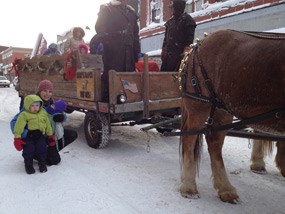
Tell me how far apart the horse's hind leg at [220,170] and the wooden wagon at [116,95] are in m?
1.40

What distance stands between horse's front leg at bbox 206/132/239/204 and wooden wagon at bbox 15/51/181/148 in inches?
55.4

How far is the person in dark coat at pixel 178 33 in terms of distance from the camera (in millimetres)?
4688

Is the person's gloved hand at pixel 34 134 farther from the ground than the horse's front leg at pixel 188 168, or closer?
farther from the ground

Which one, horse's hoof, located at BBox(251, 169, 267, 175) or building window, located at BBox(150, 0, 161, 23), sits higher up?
building window, located at BBox(150, 0, 161, 23)

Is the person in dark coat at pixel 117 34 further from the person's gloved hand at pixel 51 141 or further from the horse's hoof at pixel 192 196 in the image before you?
the horse's hoof at pixel 192 196

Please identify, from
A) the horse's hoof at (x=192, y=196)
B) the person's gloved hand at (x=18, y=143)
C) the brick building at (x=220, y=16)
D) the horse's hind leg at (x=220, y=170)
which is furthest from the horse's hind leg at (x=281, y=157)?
the brick building at (x=220, y=16)

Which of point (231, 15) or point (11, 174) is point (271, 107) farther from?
point (231, 15)

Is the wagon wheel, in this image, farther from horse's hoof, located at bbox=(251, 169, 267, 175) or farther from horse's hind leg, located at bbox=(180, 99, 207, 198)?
horse's hoof, located at bbox=(251, 169, 267, 175)

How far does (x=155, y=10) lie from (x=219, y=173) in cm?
1572

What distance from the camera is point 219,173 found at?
10.5ft

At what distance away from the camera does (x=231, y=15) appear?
1166 centimetres

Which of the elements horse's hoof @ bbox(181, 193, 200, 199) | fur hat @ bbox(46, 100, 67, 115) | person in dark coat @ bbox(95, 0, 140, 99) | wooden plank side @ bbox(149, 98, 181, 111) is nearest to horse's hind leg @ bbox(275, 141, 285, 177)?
horse's hoof @ bbox(181, 193, 200, 199)

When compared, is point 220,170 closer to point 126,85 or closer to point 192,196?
point 192,196

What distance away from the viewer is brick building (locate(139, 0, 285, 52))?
33.4 ft
